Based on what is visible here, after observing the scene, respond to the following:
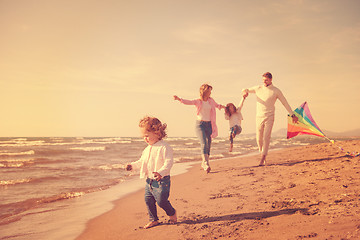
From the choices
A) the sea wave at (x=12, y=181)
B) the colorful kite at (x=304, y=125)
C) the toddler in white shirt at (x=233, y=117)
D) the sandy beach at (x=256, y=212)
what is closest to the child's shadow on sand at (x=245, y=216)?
the sandy beach at (x=256, y=212)

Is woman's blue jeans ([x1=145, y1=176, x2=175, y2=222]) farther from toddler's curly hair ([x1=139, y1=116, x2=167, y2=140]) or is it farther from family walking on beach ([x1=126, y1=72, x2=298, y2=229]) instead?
toddler's curly hair ([x1=139, y1=116, x2=167, y2=140])

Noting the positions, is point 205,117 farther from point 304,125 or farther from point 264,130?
point 304,125

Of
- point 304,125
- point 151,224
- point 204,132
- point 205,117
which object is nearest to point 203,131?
point 204,132

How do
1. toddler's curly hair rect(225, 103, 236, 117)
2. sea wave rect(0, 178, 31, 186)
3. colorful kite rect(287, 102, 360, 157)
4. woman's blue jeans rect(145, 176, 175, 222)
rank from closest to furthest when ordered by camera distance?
1. woman's blue jeans rect(145, 176, 175, 222)
2. sea wave rect(0, 178, 31, 186)
3. toddler's curly hair rect(225, 103, 236, 117)
4. colorful kite rect(287, 102, 360, 157)

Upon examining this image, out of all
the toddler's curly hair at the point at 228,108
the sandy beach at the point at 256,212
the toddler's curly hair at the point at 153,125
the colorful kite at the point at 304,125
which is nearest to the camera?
the sandy beach at the point at 256,212

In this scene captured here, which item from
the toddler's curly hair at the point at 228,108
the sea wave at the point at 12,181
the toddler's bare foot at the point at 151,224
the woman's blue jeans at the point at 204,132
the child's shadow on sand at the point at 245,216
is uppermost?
the toddler's curly hair at the point at 228,108

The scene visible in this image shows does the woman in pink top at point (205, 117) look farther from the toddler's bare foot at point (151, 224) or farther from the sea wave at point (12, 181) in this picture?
the sea wave at point (12, 181)

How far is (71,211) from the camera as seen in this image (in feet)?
14.5

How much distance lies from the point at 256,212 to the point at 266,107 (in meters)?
4.19

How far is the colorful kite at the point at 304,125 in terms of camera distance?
8101 millimetres

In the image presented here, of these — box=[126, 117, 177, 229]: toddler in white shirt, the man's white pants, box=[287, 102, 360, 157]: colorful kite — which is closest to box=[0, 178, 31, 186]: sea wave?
box=[126, 117, 177, 229]: toddler in white shirt

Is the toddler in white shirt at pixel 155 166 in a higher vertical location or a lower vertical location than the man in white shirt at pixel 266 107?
lower

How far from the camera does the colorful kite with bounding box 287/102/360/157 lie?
8.10 metres

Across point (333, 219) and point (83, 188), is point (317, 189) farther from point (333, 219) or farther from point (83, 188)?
point (83, 188)
